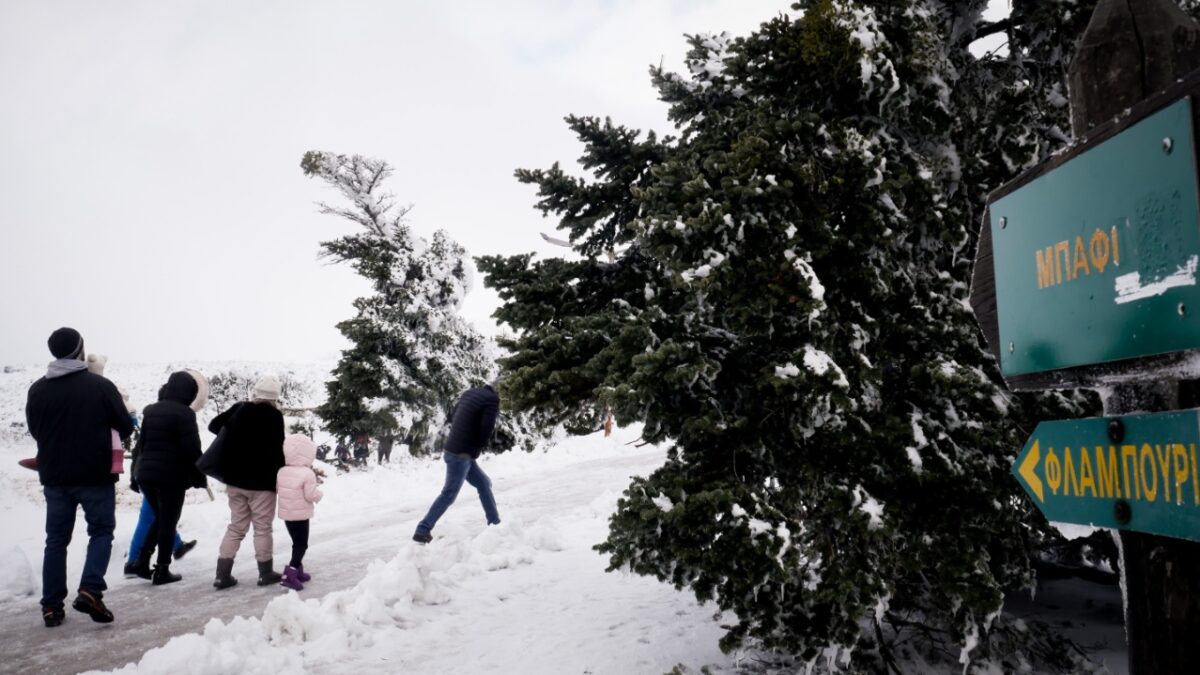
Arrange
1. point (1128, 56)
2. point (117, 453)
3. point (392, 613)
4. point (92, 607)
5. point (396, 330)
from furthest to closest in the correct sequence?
point (396, 330) < point (117, 453) < point (92, 607) < point (392, 613) < point (1128, 56)

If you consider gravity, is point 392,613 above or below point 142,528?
below

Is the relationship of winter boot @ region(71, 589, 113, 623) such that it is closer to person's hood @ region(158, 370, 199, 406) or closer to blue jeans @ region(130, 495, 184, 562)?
Answer: blue jeans @ region(130, 495, 184, 562)

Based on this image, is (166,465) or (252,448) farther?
(166,465)

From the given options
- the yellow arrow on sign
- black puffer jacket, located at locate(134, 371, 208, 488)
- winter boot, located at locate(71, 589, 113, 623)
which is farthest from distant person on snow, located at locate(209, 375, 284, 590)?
the yellow arrow on sign

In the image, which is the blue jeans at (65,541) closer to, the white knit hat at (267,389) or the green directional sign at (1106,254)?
the white knit hat at (267,389)

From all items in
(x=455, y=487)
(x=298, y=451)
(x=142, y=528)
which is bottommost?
(x=142, y=528)

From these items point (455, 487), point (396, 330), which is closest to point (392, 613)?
point (455, 487)

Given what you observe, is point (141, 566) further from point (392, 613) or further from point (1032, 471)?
point (1032, 471)

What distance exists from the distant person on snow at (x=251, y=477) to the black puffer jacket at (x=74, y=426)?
0.90 metres

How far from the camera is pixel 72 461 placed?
16.5 ft

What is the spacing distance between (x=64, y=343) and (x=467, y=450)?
3.62m

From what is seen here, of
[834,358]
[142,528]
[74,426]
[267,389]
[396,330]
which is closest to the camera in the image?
[834,358]

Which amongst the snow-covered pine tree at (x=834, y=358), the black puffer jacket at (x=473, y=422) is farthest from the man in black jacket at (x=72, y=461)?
the snow-covered pine tree at (x=834, y=358)

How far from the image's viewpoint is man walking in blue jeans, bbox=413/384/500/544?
708cm
